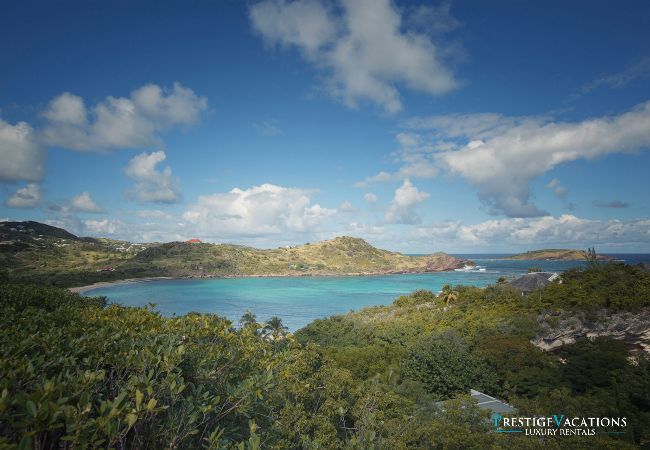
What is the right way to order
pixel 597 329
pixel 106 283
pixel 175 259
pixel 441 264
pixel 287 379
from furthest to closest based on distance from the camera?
pixel 441 264 → pixel 175 259 → pixel 106 283 → pixel 597 329 → pixel 287 379

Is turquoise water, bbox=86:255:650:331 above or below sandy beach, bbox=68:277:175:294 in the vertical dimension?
below

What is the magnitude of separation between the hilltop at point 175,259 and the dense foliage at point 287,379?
91876 millimetres

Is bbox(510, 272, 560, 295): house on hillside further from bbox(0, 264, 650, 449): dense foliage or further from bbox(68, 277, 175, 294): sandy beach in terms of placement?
bbox(68, 277, 175, 294): sandy beach

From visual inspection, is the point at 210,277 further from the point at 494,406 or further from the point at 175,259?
the point at 494,406

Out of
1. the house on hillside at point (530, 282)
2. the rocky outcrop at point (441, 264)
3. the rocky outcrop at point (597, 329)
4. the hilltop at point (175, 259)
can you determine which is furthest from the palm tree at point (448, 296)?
the rocky outcrop at point (441, 264)

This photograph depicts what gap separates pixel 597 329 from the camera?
25609 millimetres

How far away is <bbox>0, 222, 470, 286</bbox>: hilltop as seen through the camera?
102m

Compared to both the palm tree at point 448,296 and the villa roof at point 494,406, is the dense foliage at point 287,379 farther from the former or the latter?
the palm tree at point 448,296

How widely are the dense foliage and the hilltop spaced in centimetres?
9188

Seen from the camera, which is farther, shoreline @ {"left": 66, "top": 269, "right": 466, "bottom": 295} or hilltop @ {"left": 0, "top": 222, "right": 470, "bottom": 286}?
hilltop @ {"left": 0, "top": 222, "right": 470, "bottom": 286}

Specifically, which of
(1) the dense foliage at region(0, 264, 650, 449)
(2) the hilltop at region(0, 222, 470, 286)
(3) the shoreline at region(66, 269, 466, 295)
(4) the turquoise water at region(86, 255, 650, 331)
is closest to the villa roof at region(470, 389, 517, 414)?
(1) the dense foliage at region(0, 264, 650, 449)

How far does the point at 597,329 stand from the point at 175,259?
147 metres

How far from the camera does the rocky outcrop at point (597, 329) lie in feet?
75.4

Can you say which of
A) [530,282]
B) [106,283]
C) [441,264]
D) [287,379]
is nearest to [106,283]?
[106,283]
